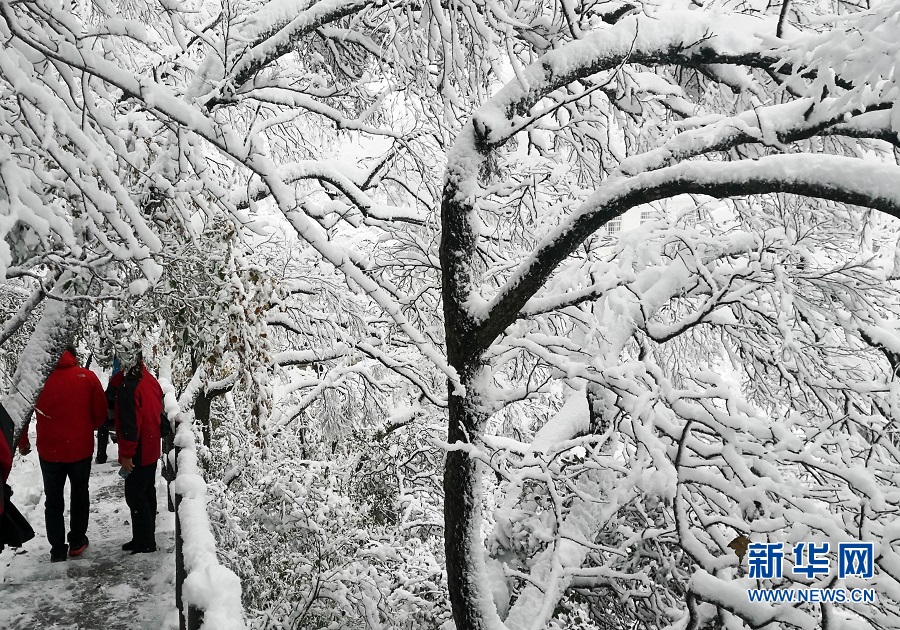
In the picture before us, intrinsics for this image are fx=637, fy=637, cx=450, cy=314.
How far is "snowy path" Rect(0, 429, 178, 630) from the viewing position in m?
4.14

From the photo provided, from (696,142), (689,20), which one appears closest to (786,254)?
(696,142)

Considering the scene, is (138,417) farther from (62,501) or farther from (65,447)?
(62,501)

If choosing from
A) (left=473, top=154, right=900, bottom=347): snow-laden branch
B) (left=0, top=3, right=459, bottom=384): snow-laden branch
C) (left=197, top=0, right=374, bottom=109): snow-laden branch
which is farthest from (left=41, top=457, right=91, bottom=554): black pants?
(left=473, top=154, right=900, bottom=347): snow-laden branch

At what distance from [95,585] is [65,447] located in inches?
44.6

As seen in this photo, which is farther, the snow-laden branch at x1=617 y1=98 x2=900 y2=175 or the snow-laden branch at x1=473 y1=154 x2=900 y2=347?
the snow-laden branch at x1=617 y1=98 x2=900 y2=175

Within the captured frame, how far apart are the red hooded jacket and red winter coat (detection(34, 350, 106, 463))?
237 millimetres

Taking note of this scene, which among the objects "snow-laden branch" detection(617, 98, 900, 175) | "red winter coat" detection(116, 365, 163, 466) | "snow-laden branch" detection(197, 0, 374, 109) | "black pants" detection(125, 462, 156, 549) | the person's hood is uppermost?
"snow-laden branch" detection(197, 0, 374, 109)

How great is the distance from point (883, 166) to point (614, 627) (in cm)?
324

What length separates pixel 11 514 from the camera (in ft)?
12.5

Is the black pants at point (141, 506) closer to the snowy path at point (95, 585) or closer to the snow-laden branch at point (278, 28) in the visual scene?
the snowy path at point (95, 585)

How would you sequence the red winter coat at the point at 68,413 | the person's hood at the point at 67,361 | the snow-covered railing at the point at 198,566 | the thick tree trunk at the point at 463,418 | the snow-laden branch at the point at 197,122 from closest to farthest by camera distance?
the snow-covered railing at the point at 198,566
the snow-laden branch at the point at 197,122
the thick tree trunk at the point at 463,418
the red winter coat at the point at 68,413
the person's hood at the point at 67,361

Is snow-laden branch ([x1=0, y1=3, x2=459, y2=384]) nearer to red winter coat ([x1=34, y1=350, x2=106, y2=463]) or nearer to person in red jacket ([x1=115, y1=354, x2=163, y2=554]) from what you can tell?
person in red jacket ([x1=115, y1=354, x2=163, y2=554])

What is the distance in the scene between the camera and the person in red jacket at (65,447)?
16.4 ft

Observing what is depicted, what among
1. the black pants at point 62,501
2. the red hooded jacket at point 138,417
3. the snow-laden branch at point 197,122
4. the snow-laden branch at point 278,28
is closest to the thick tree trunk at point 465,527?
the snow-laden branch at point 197,122
